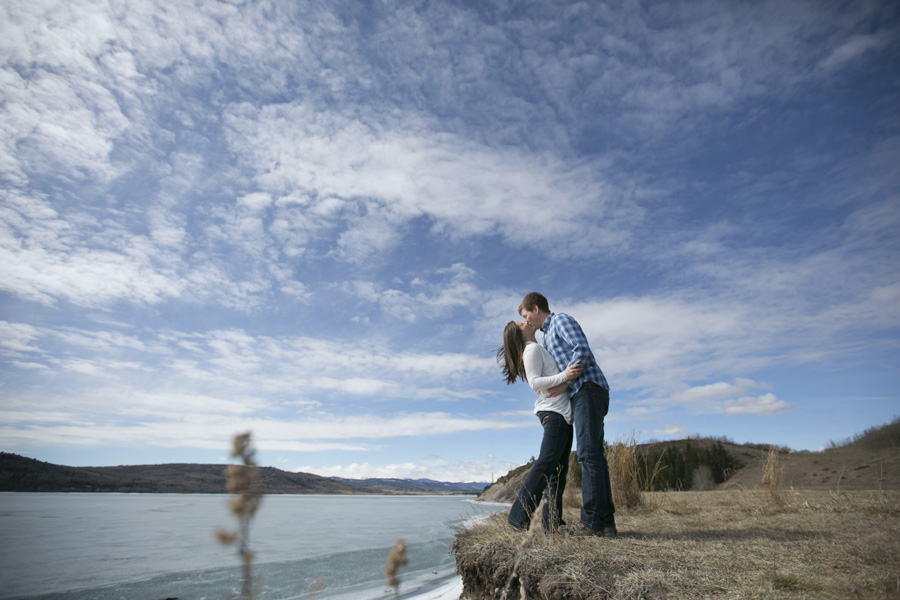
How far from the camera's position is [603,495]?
12.1 ft

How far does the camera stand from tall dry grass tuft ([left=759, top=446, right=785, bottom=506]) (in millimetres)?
5748

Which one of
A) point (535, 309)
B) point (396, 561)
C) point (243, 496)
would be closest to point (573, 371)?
point (535, 309)

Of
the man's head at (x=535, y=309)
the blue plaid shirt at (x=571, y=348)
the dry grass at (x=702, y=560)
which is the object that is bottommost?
the dry grass at (x=702, y=560)

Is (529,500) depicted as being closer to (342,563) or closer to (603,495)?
(603,495)

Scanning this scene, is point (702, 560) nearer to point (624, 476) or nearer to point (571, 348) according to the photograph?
point (571, 348)

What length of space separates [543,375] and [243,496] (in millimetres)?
3440

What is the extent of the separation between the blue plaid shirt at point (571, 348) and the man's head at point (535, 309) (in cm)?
8

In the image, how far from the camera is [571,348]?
3.85 meters

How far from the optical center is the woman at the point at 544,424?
3657 mm

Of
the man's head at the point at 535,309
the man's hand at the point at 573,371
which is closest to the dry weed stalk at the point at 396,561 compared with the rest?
the man's hand at the point at 573,371

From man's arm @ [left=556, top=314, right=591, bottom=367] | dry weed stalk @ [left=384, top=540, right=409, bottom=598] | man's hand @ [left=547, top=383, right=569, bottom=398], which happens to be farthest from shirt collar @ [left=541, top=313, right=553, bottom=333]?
dry weed stalk @ [left=384, top=540, right=409, bottom=598]

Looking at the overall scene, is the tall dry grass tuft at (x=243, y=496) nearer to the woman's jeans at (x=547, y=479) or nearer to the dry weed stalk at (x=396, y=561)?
the dry weed stalk at (x=396, y=561)

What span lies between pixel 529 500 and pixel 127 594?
5.46 metres

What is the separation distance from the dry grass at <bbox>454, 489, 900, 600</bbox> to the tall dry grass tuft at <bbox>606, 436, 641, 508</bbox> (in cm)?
170
